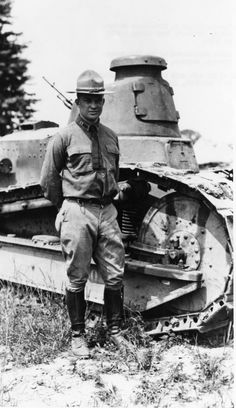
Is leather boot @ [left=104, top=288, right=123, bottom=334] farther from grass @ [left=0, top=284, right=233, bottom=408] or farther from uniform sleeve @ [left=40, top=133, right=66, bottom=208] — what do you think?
uniform sleeve @ [left=40, top=133, right=66, bottom=208]

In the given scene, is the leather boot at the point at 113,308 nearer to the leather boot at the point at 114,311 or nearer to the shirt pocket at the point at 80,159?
the leather boot at the point at 114,311

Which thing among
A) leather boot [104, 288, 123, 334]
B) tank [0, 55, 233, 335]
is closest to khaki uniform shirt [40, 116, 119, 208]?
tank [0, 55, 233, 335]

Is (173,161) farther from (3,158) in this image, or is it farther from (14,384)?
(14,384)

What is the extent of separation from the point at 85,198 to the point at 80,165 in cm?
29

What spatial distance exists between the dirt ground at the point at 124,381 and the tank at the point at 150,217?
22.9 inches

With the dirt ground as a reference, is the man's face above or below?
above

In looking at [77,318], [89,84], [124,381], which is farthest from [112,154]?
[124,381]

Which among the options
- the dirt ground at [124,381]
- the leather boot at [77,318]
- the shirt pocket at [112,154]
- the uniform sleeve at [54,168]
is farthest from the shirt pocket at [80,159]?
the dirt ground at [124,381]

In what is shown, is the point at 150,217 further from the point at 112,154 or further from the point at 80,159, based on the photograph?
the point at 80,159

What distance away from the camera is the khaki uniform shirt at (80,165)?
5344mm

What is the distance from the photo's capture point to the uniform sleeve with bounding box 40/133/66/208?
543 centimetres

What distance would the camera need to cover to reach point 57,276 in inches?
267

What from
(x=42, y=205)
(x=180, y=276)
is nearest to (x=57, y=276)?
(x=42, y=205)

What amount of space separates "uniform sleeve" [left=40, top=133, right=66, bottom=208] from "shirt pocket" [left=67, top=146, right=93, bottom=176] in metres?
0.11
